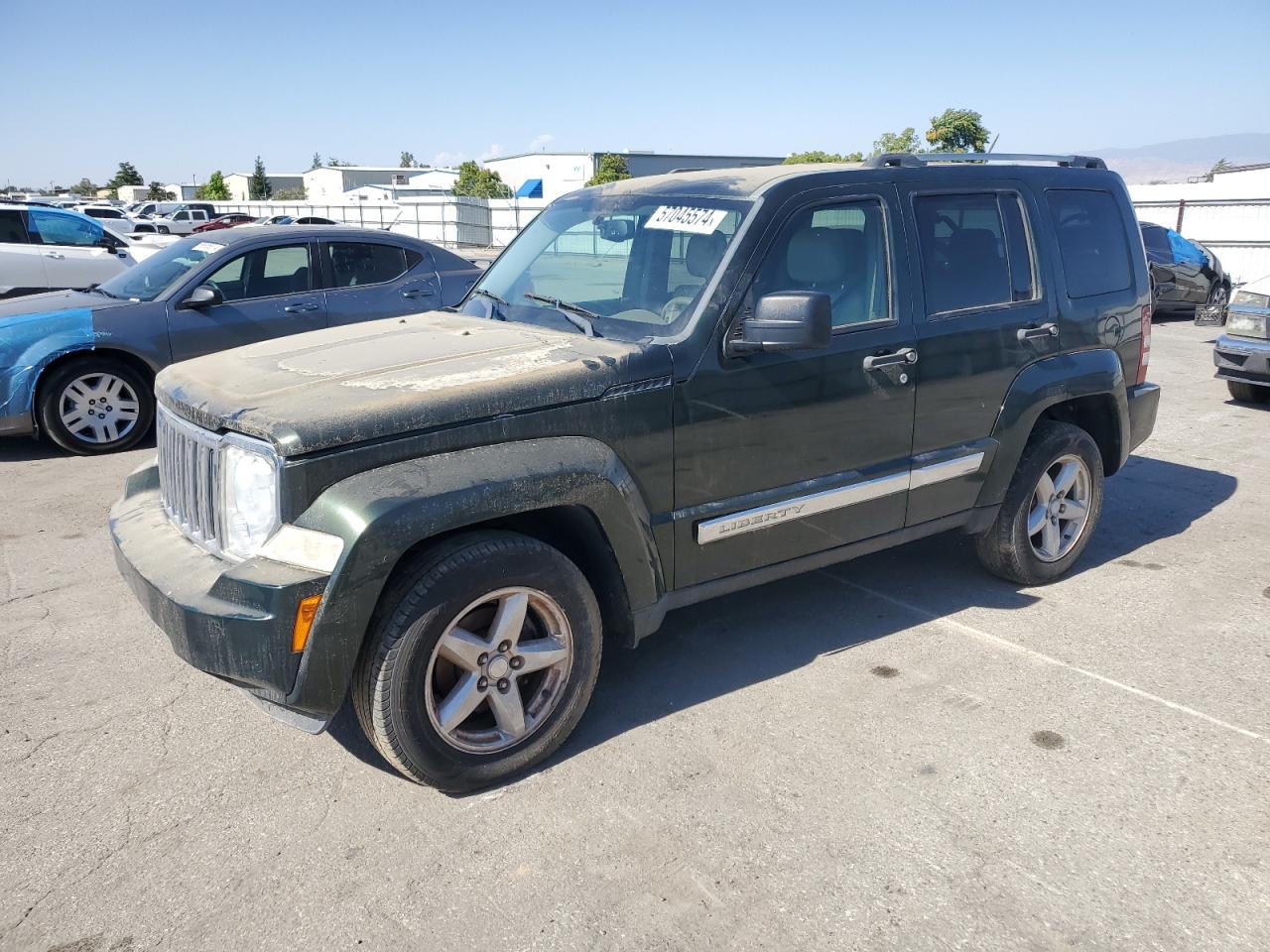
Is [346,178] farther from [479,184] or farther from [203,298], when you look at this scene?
[203,298]

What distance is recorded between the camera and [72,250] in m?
12.2

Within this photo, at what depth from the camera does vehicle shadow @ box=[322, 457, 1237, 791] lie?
3.80 meters

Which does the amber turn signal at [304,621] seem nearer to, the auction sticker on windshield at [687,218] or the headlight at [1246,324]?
the auction sticker on windshield at [687,218]

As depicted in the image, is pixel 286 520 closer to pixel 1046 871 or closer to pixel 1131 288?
pixel 1046 871

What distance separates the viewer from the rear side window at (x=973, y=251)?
4.23m

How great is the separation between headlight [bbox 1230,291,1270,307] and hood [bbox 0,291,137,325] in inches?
380

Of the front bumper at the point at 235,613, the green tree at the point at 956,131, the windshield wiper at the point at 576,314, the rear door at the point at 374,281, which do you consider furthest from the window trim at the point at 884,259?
the green tree at the point at 956,131

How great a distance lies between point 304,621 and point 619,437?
1.20 m

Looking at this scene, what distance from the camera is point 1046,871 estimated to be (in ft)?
9.27

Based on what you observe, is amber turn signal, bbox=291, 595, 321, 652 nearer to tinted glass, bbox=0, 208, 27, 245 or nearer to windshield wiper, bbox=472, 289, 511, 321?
windshield wiper, bbox=472, 289, 511, 321

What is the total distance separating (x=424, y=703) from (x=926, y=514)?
245 cm

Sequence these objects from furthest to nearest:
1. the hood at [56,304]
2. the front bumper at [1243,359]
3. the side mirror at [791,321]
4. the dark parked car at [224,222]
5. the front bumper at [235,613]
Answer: the dark parked car at [224,222] → the front bumper at [1243,359] → the hood at [56,304] → the side mirror at [791,321] → the front bumper at [235,613]

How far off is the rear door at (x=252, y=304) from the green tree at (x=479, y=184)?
168 feet

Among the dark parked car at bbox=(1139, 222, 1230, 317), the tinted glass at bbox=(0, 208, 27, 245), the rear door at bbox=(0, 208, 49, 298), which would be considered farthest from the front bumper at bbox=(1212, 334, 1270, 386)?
the tinted glass at bbox=(0, 208, 27, 245)
